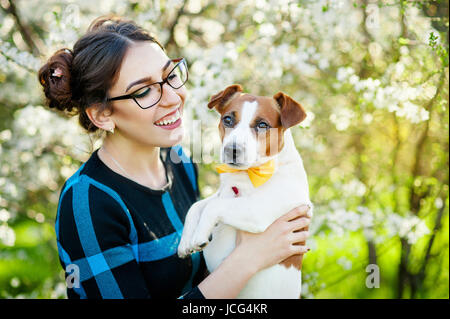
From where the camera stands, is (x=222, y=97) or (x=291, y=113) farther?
(x=222, y=97)

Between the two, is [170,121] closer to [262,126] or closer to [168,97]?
[168,97]

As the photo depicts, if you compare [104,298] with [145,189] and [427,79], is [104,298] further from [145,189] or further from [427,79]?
[427,79]

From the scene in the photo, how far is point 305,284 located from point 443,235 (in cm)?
176

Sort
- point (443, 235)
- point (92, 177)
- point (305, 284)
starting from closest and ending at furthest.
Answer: point (92, 177)
point (305, 284)
point (443, 235)

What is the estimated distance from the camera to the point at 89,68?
2.01 metres

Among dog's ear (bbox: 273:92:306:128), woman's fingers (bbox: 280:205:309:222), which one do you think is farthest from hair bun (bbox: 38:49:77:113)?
woman's fingers (bbox: 280:205:309:222)

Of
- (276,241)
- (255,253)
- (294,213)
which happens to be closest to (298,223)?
(294,213)

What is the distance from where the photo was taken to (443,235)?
3961 millimetres

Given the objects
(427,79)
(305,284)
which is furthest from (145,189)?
(427,79)

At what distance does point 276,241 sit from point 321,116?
233 centimetres

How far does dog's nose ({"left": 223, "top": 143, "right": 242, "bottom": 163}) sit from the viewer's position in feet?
6.29

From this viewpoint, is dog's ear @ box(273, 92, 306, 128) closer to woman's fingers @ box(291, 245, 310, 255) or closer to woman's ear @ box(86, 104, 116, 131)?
woman's fingers @ box(291, 245, 310, 255)

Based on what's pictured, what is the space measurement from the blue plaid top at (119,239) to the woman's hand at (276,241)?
13.0 inches

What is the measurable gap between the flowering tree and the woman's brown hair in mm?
1027
